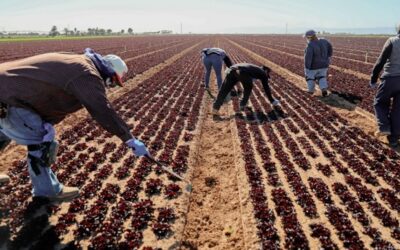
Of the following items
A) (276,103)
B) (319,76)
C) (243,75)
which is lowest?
(276,103)

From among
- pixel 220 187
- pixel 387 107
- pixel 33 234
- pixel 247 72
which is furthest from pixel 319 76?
pixel 33 234

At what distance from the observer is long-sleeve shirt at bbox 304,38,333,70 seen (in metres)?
14.1

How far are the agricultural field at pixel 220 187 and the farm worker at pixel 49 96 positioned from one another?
1.17m

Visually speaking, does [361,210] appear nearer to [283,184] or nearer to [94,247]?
[283,184]

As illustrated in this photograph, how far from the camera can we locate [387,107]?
Answer: 8945mm

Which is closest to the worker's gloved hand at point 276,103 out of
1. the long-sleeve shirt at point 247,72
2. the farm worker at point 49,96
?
the long-sleeve shirt at point 247,72

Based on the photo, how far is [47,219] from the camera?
5500 millimetres

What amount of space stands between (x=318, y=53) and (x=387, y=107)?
5782mm

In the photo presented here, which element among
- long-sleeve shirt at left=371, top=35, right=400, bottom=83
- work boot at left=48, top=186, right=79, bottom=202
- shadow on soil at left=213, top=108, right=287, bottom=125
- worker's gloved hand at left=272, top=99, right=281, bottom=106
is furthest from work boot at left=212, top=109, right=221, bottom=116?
work boot at left=48, top=186, right=79, bottom=202

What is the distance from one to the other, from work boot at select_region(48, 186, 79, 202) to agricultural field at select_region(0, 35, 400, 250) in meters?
0.12

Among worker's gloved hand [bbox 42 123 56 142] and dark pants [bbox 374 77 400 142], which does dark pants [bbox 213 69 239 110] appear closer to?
dark pants [bbox 374 77 400 142]

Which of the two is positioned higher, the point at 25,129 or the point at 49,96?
the point at 49,96

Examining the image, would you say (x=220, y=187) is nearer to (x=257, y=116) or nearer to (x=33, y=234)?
(x=33, y=234)

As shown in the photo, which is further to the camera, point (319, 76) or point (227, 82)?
point (319, 76)
